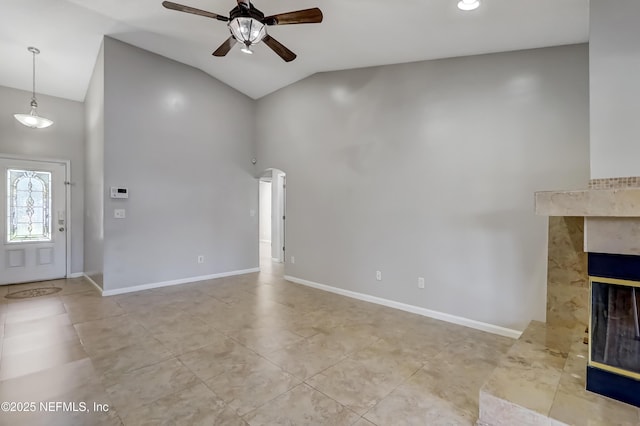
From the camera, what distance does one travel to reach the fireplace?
1698 millimetres

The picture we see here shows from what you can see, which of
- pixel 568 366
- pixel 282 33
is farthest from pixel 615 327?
pixel 282 33

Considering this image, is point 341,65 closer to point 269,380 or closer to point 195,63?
point 195,63

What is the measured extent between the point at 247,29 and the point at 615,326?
131 inches

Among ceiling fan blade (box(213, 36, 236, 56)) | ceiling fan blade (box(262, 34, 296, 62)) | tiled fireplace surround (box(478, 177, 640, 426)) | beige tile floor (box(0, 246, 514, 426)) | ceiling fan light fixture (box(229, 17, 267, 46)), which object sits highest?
ceiling fan blade (box(213, 36, 236, 56))

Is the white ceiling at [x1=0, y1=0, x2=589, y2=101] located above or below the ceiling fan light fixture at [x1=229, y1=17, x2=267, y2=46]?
above

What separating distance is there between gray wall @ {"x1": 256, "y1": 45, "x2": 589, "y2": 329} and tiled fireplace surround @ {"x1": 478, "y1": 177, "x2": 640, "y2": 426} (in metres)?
0.94

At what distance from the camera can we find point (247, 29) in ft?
7.94

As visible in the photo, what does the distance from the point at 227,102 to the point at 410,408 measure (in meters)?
5.73

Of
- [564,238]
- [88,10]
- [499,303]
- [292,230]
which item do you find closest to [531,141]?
[564,238]

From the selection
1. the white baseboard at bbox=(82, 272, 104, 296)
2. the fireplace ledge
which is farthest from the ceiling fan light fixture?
the white baseboard at bbox=(82, 272, 104, 296)

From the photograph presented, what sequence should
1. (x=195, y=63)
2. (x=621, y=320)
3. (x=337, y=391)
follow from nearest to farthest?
(x=621, y=320) < (x=337, y=391) < (x=195, y=63)

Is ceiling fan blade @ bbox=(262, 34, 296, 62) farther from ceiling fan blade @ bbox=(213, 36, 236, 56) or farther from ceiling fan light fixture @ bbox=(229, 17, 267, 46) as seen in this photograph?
A: ceiling fan blade @ bbox=(213, 36, 236, 56)

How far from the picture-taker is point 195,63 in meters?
5.12

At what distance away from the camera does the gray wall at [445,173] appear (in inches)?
117
